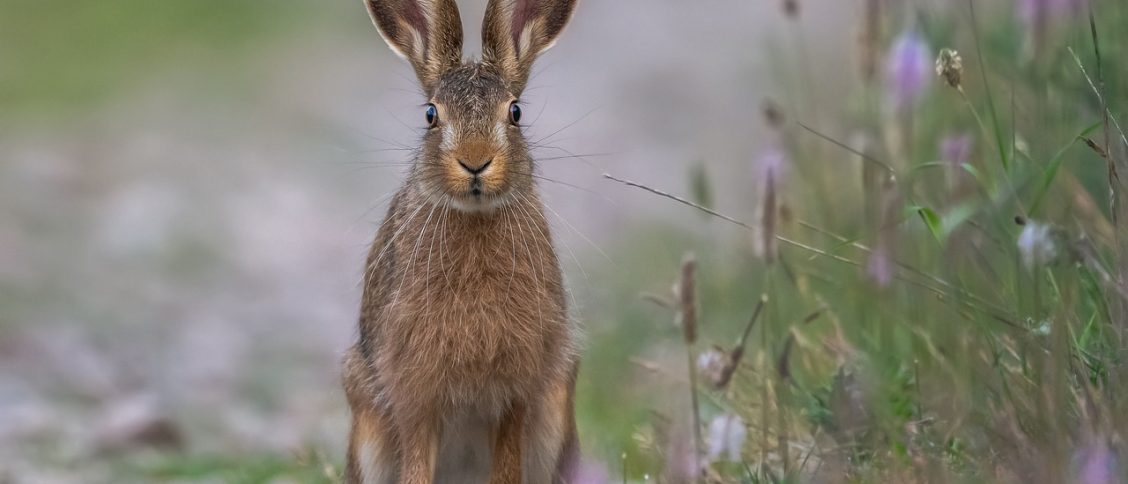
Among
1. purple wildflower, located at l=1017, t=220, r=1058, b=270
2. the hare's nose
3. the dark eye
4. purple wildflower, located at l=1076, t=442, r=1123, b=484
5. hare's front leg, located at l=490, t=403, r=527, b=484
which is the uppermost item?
the dark eye

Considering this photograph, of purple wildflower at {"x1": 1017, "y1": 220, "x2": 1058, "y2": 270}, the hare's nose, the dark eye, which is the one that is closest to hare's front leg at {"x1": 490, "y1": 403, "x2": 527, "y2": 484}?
the hare's nose

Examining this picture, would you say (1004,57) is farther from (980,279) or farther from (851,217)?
(980,279)

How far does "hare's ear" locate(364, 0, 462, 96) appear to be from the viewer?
15.4ft

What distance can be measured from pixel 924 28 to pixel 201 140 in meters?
6.85

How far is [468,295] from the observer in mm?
4574

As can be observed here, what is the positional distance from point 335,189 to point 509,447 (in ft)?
19.9

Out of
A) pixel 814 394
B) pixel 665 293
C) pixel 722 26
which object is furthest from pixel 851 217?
pixel 722 26

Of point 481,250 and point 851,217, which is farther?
point 851,217

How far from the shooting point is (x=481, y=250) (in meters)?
4.59

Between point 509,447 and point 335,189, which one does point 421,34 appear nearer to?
point 509,447

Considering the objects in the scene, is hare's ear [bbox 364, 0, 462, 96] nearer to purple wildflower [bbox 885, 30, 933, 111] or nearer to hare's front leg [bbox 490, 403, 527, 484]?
hare's front leg [bbox 490, 403, 527, 484]

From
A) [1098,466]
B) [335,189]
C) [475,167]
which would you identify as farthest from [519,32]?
[335,189]

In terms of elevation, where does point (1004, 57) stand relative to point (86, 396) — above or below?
above

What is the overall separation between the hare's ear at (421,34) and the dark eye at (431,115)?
0.10 m
